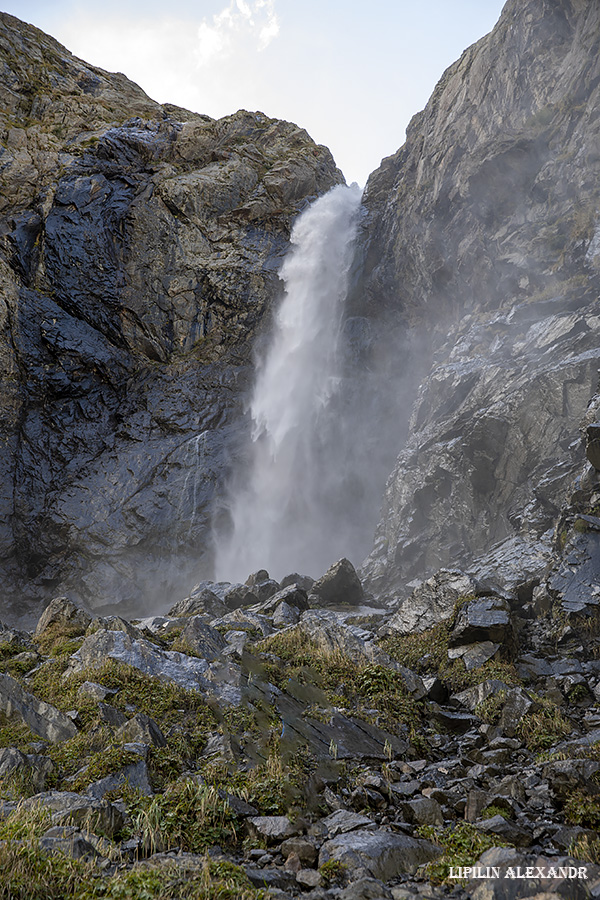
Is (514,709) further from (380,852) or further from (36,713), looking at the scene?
(36,713)

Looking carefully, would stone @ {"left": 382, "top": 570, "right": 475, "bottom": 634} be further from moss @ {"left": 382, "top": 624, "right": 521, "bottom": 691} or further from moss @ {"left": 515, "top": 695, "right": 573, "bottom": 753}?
moss @ {"left": 515, "top": 695, "right": 573, "bottom": 753}

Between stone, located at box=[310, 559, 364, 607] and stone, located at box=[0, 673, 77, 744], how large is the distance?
11.8 m

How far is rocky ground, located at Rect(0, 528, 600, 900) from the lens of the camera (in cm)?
427

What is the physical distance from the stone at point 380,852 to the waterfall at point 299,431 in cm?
2539

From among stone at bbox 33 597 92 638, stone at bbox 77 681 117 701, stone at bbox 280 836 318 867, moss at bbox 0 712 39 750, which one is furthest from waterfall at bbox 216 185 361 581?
stone at bbox 280 836 318 867

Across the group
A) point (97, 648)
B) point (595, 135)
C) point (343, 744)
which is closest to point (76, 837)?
point (343, 744)

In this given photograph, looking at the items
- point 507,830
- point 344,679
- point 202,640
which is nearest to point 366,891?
point 507,830

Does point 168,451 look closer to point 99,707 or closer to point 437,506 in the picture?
point 437,506

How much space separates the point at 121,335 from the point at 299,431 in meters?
13.1

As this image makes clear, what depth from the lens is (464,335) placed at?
28391 mm

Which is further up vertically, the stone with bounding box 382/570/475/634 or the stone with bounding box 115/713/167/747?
the stone with bounding box 382/570/475/634

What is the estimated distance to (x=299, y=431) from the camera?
34.3 meters

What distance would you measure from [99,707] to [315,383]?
29.2 metres

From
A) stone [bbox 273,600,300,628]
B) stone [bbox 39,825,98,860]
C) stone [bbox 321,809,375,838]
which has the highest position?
stone [bbox 273,600,300,628]
